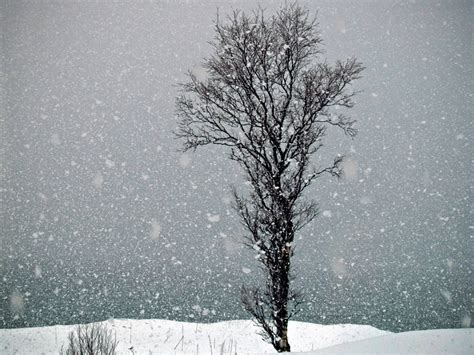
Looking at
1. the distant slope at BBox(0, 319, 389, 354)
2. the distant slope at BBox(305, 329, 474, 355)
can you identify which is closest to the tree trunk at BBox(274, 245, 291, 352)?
the distant slope at BBox(305, 329, 474, 355)

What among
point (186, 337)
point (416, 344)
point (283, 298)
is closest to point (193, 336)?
point (186, 337)

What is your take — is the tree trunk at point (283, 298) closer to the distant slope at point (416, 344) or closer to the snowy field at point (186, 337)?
the distant slope at point (416, 344)

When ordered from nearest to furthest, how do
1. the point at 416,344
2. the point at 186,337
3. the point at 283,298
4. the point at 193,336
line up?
the point at 416,344
the point at 283,298
the point at 186,337
the point at 193,336

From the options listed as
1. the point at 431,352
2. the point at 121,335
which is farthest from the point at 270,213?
the point at 121,335

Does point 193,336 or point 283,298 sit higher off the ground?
point 283,298

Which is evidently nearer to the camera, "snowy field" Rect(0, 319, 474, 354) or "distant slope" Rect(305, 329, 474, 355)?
"distant slope" Rect(305, 329, 474, 355)

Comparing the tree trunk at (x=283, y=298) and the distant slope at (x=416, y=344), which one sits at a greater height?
the tree trunk at (x=283, y=298)

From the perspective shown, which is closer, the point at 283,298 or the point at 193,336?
the point at 283,298

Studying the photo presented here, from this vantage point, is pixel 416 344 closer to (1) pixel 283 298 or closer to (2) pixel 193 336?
(1) pixel 283 298

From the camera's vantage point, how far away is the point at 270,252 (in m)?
10.5

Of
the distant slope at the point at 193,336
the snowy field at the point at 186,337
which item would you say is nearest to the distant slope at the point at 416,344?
the snowy field at the point at 186,337

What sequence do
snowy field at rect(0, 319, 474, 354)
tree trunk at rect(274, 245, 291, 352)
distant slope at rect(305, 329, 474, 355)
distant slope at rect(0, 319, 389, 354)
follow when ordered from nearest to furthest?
distant slope at rect(305, 329, 474, 355) → tree trunk at rect(274, 245, 291, 352) → snowy field at rect(0, 319, 474, 354) → distant slope at rect(0, 319, 389, 354)

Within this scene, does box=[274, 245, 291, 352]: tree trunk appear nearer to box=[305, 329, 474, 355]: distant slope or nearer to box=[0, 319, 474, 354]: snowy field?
box=[305, 329, 474, 355]: distant slope

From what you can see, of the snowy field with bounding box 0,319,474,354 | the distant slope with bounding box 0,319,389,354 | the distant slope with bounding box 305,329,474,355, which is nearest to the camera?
the distant slope with bounding box 305,329,474,355
